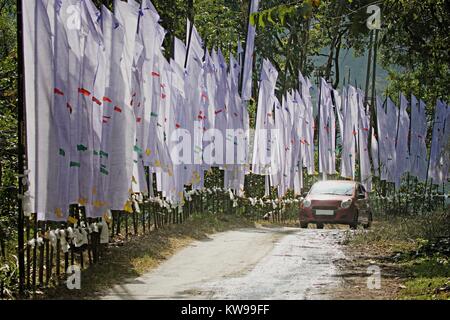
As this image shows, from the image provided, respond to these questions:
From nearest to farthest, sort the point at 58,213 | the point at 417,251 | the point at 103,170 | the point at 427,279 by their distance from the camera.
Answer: the point at 58,213 → the point at 427,279 → the point at 103,170 → the point at 417,251

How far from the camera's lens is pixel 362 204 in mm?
24703

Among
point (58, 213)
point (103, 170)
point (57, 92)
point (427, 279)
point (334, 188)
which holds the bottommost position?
point (427, 279)

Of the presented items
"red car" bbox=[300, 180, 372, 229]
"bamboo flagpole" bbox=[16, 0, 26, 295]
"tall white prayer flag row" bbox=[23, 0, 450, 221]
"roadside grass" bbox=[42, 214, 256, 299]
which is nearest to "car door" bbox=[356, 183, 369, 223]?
"red car" bbox=[300, 180, 372, 229]

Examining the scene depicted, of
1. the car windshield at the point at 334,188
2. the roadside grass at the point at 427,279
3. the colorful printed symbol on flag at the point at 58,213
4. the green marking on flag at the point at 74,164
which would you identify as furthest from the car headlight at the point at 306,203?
the colorful printed symbol on flag at the point at 58,213

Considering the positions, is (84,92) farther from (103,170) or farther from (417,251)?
(417,251)

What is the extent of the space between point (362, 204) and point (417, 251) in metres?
9.40

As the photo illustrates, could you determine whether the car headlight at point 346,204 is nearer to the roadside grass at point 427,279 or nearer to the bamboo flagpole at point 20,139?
the roadside grass at point 427,279

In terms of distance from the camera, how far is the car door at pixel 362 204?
79.5 ft

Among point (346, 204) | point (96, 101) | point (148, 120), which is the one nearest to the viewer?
point (96, 101)

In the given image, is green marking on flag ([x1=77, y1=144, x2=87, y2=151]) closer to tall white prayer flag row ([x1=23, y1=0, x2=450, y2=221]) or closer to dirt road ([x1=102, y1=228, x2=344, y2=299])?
tall white prayer flag row ([x1=23, y1=0, x2=450, y2=221])

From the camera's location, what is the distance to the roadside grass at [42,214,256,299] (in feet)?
37.0

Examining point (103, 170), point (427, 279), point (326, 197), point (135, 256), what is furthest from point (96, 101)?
A: point (326, 197)

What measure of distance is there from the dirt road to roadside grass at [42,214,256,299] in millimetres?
231
